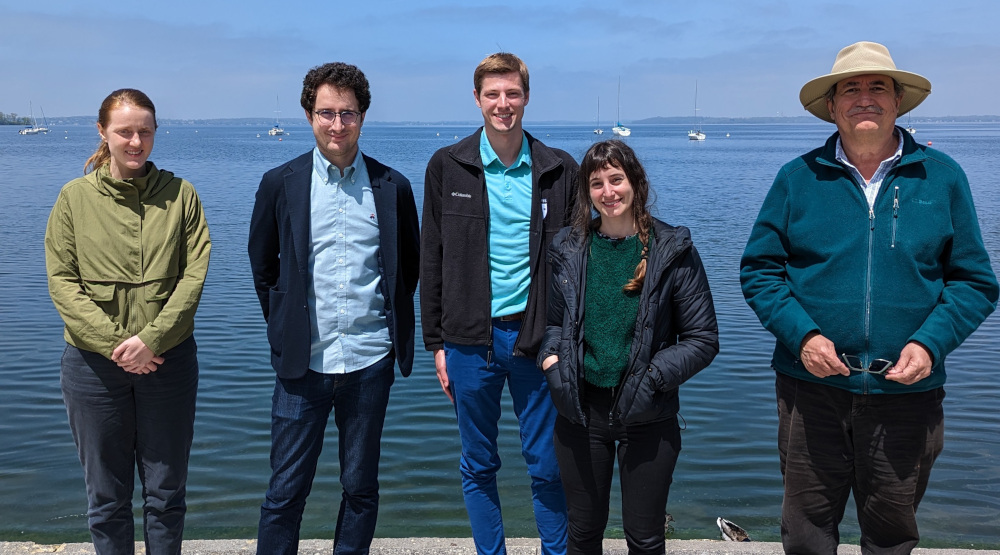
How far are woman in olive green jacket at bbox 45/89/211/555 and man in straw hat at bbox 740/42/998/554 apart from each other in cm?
236

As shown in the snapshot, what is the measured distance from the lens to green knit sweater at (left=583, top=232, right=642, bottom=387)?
3.18 m

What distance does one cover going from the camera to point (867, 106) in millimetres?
3148

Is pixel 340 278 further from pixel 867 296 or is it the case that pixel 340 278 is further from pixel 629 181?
pixel 867 296

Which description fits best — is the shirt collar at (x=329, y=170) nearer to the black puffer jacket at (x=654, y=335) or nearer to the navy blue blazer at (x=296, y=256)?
the navy blue blazer at (x=296, y=256)

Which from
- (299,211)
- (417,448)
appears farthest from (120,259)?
(417,448)

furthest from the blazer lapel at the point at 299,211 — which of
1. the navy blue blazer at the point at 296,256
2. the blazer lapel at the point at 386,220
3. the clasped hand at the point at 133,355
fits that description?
the clasped hand at the point at 133,355

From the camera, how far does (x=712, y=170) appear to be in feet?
154

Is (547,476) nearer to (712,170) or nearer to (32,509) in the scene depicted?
(32,509)

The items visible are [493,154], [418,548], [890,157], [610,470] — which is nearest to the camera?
[890,157]

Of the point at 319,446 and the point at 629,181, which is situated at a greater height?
the point at 629,181

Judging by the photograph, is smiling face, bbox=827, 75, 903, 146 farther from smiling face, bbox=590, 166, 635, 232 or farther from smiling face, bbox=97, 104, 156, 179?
smiling face, bbox=97, 104, 156, 179

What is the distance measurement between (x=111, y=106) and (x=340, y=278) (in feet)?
3.75

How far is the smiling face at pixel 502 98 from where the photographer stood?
11.5ft

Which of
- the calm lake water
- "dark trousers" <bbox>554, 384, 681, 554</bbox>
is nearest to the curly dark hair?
"dark trousers" <bbox>554, 384, 681, 554</bbox>
